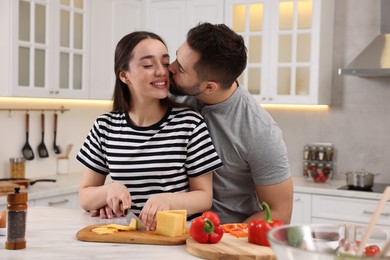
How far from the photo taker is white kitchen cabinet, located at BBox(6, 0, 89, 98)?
3873mm

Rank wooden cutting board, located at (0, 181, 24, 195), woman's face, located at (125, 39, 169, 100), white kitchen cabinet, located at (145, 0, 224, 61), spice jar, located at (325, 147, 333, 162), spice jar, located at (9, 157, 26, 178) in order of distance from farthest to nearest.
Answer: white kitchen cabinet, located at (145, 0, 224, 61) < spice jar, located at (325, 147, 333, 162) < spice jar, located at (9, 157, 26, 178) < wooden cutting board, located at (0, 181, 24, 195) < woman's face, located at (125, 39, 169, 100)

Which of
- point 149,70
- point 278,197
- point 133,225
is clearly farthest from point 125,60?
point 278,197

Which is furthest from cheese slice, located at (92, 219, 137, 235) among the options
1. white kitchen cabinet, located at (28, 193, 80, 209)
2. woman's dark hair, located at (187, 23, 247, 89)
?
white kitchen cabinet, located at (28, 193, 80, 209)

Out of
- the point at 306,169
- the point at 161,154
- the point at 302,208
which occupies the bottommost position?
the point at 302,208

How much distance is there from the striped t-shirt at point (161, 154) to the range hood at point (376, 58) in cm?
238

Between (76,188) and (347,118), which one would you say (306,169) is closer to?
(347,118)

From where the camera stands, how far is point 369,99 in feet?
15.6

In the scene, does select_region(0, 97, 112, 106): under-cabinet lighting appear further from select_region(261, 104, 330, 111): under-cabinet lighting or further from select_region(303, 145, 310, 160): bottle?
select_region(303, 145, 310, 160): bottle

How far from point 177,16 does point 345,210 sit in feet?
6.68

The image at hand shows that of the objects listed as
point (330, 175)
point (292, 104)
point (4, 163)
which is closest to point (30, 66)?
point (4, 163)

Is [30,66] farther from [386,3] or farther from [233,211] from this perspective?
[386,3]

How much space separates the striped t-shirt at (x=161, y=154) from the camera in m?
2.22

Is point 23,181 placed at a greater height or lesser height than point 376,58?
lesser

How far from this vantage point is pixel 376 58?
4.41 metres
